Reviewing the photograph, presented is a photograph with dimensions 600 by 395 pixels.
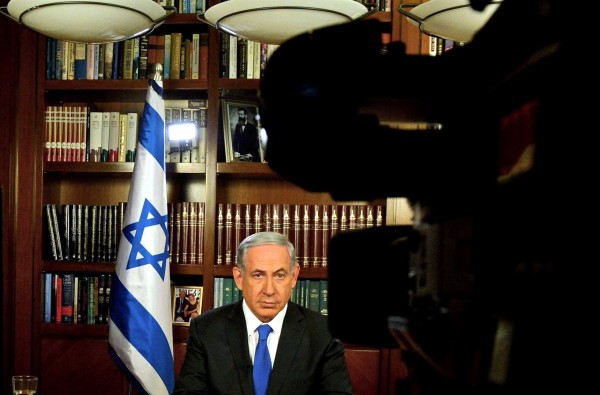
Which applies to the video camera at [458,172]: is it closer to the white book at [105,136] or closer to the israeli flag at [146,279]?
the israeli flag at [146,279]

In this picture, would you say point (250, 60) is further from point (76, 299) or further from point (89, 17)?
point (89, 17)

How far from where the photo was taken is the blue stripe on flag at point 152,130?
3.28 metres

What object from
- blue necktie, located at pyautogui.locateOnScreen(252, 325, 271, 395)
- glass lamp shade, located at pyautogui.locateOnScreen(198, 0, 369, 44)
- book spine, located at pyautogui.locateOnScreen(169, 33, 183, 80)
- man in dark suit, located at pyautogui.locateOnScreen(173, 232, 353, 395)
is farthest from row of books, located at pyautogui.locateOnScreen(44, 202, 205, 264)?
glass lamp shade, located at pyautogui.locateOnScreen(198, 0, 369, 44)

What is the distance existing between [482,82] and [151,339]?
9.69 ft

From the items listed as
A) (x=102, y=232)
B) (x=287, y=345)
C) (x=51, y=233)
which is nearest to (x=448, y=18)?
(x=287, y=345)

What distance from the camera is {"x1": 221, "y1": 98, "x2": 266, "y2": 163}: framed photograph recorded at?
11.6 feet

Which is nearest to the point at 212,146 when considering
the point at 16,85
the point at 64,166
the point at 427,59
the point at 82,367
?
the point at 64,166

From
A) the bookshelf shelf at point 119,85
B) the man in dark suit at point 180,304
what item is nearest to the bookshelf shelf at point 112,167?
the bookshelf shelf at point 119,85

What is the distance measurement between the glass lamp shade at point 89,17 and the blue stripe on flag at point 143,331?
1.36 m

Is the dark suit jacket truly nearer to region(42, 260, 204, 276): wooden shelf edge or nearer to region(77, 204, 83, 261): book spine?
region(42, 260, 204, 276): wooden shelf edge

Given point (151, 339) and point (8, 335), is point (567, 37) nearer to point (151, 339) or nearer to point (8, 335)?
point (151, 339)

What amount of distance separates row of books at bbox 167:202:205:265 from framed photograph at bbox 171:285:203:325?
14 centimetres

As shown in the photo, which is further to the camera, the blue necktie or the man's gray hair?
the man's gray hair

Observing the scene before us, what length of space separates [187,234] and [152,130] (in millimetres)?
540
